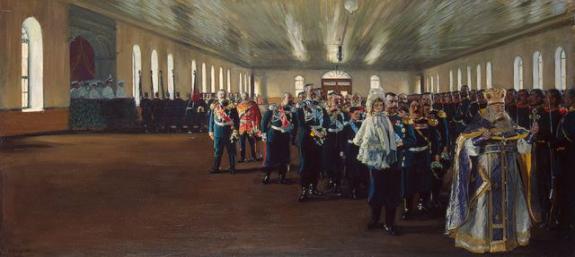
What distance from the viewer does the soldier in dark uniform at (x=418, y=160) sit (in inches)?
255

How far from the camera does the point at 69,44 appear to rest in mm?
17828

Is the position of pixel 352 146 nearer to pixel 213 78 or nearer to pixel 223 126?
pixel 223 126

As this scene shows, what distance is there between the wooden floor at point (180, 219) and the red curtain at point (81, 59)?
9.25m

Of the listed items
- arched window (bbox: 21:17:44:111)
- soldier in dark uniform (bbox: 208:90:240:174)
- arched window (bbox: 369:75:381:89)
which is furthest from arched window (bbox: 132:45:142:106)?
arched window (bbox: 369:75:381:89)

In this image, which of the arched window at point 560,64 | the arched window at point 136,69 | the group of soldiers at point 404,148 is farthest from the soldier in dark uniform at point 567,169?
the arched window at point 136,69

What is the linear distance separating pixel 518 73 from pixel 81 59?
1521cm

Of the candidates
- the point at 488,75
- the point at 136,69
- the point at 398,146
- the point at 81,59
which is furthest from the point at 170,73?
the point at 398,146

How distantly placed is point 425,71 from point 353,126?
37.2 meters

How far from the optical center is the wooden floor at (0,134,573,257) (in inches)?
203

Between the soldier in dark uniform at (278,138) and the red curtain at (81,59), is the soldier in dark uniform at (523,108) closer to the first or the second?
the soldier in dark uniform at (278,138)

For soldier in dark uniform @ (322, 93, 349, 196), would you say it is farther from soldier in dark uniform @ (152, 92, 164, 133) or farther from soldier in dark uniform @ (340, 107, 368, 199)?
soldier in dark uniform @ (152, 92, 164, 133)

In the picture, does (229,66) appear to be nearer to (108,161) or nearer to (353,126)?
(108,161)

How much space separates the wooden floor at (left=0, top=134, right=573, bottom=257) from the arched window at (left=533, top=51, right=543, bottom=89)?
40.5 ft

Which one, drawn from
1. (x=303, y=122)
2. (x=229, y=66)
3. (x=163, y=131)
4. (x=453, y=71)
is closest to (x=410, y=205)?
(x=303, y=122)
